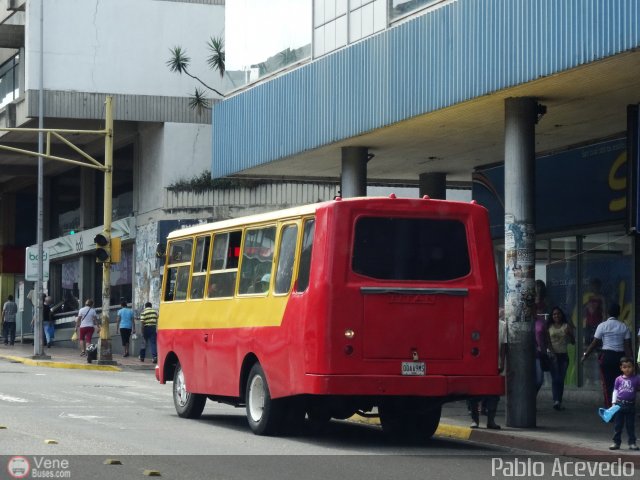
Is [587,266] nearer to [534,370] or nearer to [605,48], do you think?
[534,370]

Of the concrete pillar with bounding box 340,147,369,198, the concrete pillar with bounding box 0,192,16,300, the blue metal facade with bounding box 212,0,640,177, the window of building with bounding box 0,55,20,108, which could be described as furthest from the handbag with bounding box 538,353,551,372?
the concrete pillar with bounding box 0,192,16,300

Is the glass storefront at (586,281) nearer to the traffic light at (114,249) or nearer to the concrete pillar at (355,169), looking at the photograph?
the concrete pillar at (355,169)

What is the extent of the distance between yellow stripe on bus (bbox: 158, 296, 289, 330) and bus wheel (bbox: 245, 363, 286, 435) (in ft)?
2.15

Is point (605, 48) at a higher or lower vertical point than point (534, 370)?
higher

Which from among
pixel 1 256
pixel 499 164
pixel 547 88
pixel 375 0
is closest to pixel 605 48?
pixel 547 88

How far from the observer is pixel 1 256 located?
2328 inches

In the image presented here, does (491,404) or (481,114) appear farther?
(481,114)

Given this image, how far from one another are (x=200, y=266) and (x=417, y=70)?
4.43 m

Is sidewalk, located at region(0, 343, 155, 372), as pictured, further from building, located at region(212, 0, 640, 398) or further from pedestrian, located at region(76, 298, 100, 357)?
building, located at region(212, 0, 640, 398)

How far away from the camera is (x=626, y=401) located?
1470cm

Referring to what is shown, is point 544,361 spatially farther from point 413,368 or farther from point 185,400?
point 413,368

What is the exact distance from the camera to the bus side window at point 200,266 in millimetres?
18375

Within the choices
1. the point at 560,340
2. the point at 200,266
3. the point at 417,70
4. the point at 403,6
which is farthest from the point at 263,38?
the point at 560,340

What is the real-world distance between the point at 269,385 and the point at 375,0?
829cm
